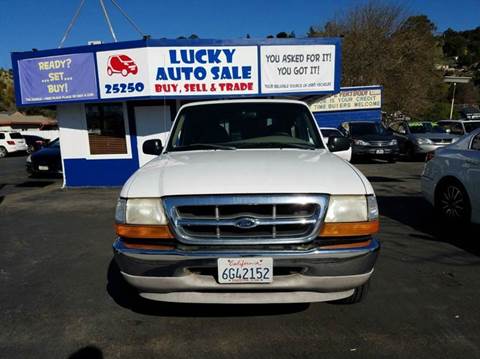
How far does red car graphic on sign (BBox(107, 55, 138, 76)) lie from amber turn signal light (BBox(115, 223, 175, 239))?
7.07 meters

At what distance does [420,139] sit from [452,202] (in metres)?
9.72

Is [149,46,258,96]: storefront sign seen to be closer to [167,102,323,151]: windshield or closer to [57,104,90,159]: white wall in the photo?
[57,104,90,159]: white wall

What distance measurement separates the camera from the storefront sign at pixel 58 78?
8.93m

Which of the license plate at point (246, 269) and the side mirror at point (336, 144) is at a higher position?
the side mirror at point (336, 144)

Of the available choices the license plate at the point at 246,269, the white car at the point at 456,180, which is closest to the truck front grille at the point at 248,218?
the license plate at the point at 246,269

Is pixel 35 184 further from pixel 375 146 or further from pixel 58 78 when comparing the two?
pixel 375 146

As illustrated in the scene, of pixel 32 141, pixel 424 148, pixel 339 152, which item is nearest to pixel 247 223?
pixel 339 152

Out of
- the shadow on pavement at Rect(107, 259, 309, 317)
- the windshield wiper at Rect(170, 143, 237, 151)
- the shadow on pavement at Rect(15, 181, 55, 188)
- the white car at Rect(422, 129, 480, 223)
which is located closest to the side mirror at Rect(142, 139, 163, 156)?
the windshield wiper at Rect(170, 143, 237, 151)

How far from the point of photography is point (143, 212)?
8.05 ft

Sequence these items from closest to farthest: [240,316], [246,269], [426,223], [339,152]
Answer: [246,269]
[240,316]
[339,152]
[426,223]

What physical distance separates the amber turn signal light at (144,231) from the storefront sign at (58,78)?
756cm

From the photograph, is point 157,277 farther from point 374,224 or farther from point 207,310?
point 374,224

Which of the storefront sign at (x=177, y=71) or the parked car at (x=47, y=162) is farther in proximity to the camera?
the parked car at (x=47, y=162)

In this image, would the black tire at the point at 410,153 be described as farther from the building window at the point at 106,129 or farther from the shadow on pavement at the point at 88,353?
the shadow on pavement at the point at 88,353
